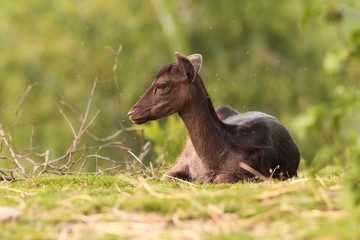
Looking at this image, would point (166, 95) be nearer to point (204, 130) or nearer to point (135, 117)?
point (135, 117)

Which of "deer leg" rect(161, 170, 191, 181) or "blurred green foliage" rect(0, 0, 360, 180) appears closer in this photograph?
"deer leg" rect(161, 170, 191, 181)

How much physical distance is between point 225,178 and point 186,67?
1.20 metres

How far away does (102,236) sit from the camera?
215 inches

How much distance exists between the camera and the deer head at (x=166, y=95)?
30.2 feet

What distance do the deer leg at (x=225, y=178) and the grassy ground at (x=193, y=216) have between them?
208cm

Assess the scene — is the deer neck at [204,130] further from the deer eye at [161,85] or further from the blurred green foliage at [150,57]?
the blurred green foliage at [150,57]

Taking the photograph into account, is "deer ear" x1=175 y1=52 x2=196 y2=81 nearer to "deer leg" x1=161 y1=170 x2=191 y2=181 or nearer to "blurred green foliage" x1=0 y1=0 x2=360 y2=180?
"deer leg" x1=161 y1=170 x2=191 y2=181

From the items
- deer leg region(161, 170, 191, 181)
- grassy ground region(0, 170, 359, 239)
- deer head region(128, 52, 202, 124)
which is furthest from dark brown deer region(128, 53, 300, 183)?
grassy ground region(0, 170, 359, 239)

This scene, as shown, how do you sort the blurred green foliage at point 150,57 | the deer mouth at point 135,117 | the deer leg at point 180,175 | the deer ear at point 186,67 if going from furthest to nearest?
the blurred green foliage at point 150,57
the deer leg at point 180,175
the deer mouth at point 135,117
the deer ear at point 186,67

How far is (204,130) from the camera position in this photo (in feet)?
30.4

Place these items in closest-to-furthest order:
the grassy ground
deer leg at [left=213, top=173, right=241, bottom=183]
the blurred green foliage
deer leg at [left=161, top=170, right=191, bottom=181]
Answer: the grassy ground, deer leg at [left=213, top=173, right=241, bottom=183], deer leg at [left=161, top=170, right=191, bottom=181], the blurred green foliage

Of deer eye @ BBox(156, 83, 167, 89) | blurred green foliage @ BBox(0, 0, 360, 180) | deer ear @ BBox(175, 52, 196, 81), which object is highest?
deer ear @ BBox(175, 52, 196, 81)

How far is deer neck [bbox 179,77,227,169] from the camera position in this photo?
9.25 m

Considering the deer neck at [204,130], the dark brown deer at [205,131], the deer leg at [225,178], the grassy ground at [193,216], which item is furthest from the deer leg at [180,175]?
the grassy ground at [193,216]
